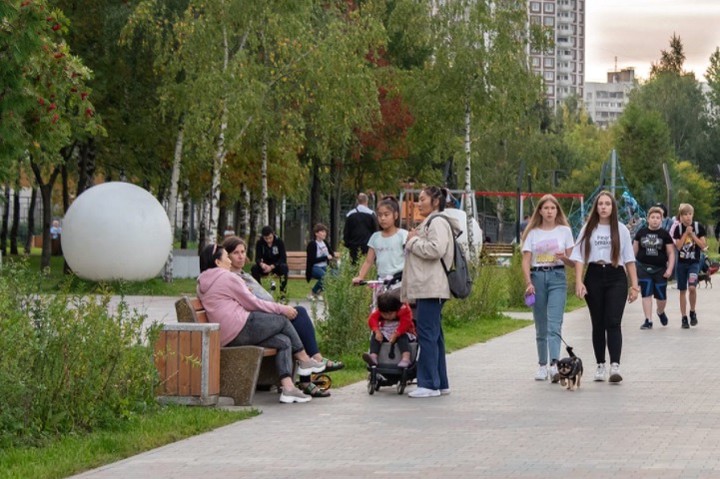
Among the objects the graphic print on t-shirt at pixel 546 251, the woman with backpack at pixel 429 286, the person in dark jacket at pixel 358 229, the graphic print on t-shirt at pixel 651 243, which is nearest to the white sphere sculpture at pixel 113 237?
the person in dark jacket at pixel 358 229

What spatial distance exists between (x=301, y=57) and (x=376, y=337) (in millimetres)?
21113

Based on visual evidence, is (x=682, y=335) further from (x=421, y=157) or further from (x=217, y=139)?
(x=421, y=157)

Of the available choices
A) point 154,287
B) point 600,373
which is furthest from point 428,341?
point 154,287

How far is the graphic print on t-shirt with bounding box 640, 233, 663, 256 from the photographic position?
22969mm

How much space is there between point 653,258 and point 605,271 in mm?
7973

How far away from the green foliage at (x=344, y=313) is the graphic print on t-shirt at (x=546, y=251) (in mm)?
2560

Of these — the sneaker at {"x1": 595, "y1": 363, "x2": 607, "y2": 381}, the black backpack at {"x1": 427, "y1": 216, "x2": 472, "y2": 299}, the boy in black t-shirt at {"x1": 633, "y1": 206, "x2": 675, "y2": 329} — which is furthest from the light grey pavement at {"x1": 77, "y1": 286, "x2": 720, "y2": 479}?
the boy in black t-shirt at {"x1": 633, "y1": 206, "x2": 675, "y2": 329}

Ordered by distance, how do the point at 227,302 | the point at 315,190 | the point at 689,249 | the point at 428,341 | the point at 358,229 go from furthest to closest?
the point at 315,190 → the point at 358,229 → the point at 689,249 → the point at 428,341 → the point at 227,302

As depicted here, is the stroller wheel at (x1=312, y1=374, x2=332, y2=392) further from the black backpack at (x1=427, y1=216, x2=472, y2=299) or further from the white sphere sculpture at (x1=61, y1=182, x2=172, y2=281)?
the white sphere sculpture at (x1=61, y1=182, x2=172, y2=281)

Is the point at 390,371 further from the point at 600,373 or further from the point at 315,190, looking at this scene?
the point at 315,190

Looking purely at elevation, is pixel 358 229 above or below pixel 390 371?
above

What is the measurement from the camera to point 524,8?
45.0 meters

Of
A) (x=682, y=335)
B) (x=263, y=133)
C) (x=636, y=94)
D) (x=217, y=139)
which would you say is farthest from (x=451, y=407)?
(x=636, y=94)

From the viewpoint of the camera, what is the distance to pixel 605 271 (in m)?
15.4
